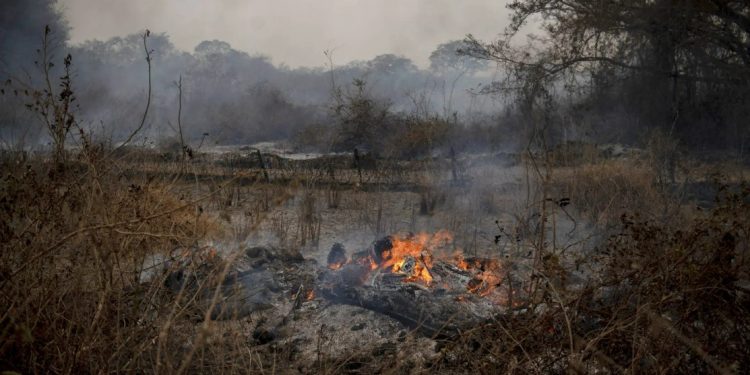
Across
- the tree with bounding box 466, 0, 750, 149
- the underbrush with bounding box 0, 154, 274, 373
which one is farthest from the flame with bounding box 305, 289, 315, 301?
the tree with bounding box 466, 0, 750, 149

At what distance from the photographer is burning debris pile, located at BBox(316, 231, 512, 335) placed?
362 cm

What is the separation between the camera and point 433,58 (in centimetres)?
4669

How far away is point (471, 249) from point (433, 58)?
43213 mm

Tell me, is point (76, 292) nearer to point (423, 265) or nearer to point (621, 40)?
point (423, 265)

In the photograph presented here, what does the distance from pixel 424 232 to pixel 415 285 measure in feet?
7.57

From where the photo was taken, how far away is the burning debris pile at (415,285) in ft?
11.9

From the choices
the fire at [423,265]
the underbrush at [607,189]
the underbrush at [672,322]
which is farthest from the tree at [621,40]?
the underbrush at [672,322]

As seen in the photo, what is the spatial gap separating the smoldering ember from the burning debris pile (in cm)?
2

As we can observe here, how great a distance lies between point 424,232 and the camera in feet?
20.6

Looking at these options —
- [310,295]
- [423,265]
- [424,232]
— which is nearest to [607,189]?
[424,232]

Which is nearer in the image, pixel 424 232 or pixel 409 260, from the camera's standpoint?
pixel 409 260

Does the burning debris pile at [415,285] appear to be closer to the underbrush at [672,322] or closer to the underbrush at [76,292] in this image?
the underbrush at [672,322]

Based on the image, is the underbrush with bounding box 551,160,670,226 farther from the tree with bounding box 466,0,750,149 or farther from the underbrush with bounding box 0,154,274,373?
the underbrush with bounding box 0,154,274,373

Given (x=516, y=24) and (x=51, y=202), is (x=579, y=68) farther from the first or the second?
(x=51, y=202)
